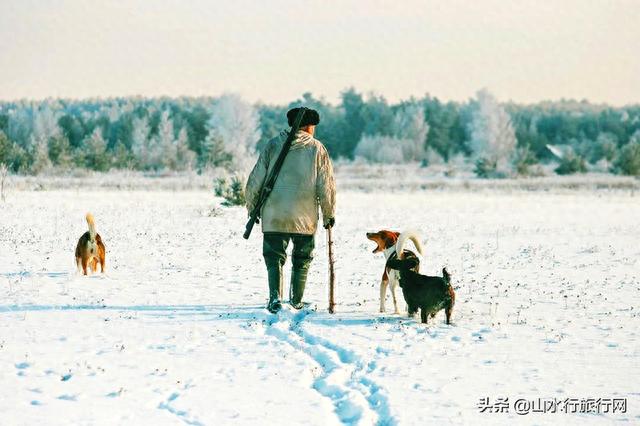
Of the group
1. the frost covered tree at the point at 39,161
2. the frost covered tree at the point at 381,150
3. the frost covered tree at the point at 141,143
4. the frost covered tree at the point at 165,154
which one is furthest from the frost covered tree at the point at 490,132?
the frost covered tree at the point at 39,161

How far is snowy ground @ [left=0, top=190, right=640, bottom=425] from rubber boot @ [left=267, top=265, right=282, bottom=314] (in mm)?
154

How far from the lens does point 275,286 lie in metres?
8.75

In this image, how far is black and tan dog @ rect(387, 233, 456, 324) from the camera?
8.14 meters

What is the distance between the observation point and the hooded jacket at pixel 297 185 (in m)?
8.44

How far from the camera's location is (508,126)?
270 ft

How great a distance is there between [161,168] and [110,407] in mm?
70400

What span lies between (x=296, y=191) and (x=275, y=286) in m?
1.21

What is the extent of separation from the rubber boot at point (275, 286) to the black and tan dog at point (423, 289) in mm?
1360

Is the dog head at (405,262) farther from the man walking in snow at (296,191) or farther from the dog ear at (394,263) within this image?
the man walking in snow at (296,191)

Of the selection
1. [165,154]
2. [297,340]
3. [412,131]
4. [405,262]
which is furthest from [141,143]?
[297,340]

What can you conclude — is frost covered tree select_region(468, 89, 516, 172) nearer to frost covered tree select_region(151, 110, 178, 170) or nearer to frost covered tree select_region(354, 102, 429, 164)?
frost covered tree select_region(354, 102, 429, 164)

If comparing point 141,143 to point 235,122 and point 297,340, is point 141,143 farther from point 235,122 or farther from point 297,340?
point 297,340

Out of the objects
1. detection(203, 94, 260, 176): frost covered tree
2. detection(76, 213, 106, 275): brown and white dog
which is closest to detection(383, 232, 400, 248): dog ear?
detection(76, 213, 106, 275): brown and white dog

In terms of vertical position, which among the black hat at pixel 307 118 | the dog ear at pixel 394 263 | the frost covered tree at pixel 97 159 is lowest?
the dog ear at pixel 394 263
